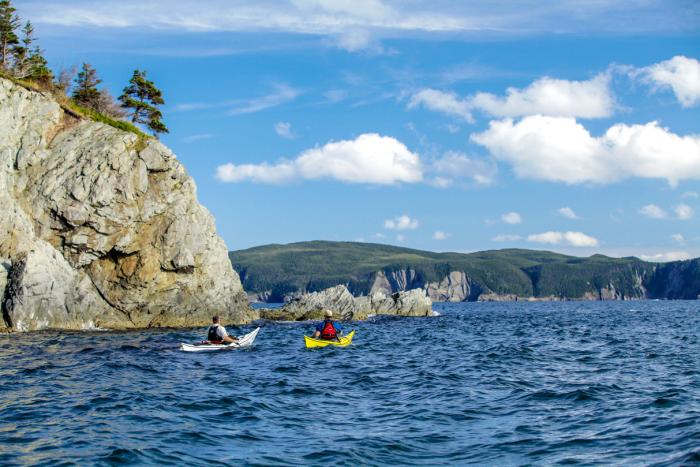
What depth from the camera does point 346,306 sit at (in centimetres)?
8719

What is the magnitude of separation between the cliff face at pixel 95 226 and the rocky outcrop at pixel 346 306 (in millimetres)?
23282

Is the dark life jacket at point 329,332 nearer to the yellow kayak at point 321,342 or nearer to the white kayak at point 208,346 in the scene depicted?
the yellow kayak at point 321,342

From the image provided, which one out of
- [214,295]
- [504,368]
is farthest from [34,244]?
[504,368]

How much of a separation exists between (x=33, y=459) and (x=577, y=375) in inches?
763

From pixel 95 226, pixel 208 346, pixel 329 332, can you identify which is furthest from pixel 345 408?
pixel 95 226

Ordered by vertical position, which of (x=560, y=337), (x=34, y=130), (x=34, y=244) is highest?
(x=34, y=130)

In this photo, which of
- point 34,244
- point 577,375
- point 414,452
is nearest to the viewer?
point 414,452

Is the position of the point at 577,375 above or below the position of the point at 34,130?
below

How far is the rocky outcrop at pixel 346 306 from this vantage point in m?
82.7

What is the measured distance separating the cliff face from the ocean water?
15.3 metres

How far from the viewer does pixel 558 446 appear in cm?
1406

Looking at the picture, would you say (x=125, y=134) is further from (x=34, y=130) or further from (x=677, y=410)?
(x=677, y=410)

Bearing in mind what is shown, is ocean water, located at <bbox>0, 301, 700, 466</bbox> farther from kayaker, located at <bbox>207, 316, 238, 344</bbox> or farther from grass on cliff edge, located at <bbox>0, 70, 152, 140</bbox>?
grass on cliff edge, located at <bbox>0, 70, 152, 140</bbox>

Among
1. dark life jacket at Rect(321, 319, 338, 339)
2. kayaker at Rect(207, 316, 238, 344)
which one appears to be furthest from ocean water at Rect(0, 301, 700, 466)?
dark life jacket at Rect(321, 319, 338, 339)
